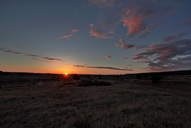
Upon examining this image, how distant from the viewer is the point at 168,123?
809 centimetres

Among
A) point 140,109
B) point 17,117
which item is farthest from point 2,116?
point 140,109

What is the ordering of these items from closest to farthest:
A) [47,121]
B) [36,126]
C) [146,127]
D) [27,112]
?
[146,127] → [36,126] → [47,121] → [27,112]

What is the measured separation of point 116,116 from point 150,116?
8.72ft

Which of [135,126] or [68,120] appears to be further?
[68,120]

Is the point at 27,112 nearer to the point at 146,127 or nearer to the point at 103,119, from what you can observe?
the point at 103,119

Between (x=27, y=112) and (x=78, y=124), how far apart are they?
5635 millimetres

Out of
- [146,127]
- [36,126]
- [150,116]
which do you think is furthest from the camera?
[150,116]

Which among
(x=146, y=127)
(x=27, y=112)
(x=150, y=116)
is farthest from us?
(x=27, y=112)

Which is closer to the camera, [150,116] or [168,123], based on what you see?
[168,123]

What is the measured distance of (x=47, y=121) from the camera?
8688mm

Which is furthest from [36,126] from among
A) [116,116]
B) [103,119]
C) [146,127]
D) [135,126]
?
[146,127]

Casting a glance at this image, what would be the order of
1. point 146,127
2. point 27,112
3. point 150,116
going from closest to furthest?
point 146,127 < point 150,116 < point 27,112

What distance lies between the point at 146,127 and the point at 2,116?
11119 mm

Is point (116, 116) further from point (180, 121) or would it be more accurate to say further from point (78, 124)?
point (180, 121)
